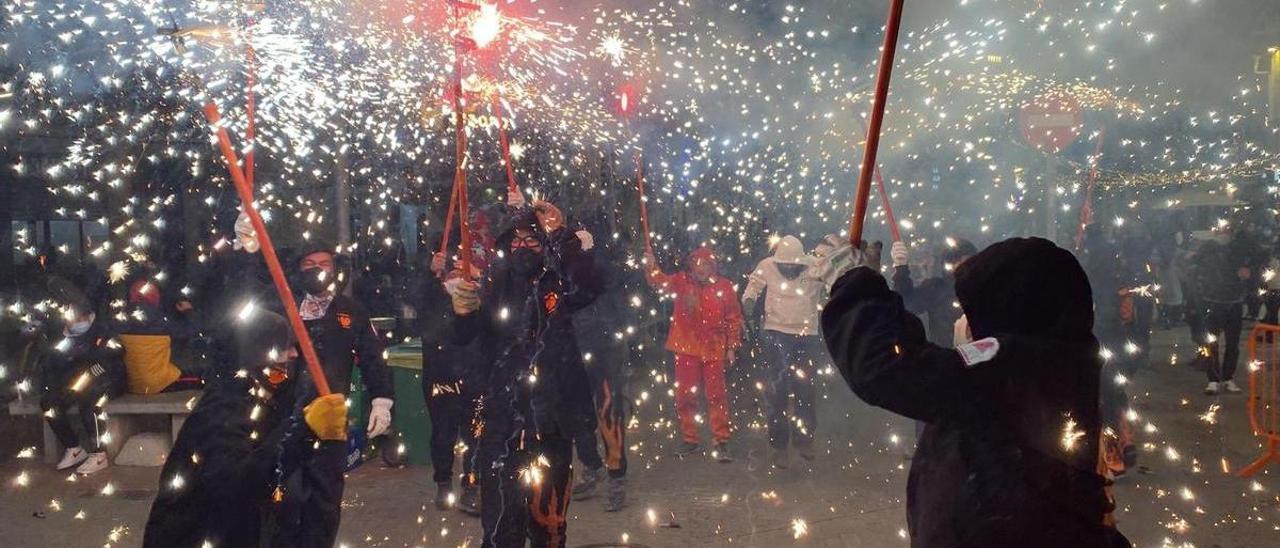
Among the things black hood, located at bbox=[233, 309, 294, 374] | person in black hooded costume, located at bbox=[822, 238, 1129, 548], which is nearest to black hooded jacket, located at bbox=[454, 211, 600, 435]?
black hood, located at bbox=[233, 309, 294, 374]

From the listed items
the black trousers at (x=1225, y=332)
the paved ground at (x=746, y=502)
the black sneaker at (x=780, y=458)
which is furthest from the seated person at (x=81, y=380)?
the black trousers at (x=1225, y=332)

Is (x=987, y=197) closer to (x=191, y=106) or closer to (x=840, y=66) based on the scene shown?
(x=840, y=66)

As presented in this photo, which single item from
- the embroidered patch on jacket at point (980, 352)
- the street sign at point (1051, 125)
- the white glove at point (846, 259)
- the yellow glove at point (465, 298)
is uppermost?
the white glove at point (846, 259)

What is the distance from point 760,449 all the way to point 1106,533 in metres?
5.31

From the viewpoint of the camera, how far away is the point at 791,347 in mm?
7023

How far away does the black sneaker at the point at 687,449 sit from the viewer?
7191 mm

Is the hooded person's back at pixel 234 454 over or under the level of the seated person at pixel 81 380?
over

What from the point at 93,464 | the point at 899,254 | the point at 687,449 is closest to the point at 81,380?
the point at 93,464

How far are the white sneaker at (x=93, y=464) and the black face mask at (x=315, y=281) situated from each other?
3441 millimetres

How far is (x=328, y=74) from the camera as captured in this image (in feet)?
21.6

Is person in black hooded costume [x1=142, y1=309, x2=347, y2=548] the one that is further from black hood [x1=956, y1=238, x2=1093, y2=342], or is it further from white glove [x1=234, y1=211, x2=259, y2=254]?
black hood [x1=956, y1=238, x2=1093, y2=342]

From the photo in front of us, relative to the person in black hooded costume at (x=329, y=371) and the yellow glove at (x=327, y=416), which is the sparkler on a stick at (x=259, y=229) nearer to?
the yellow glove at (x=327, y=416)

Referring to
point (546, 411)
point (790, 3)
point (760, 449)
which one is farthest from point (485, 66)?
point (790, 3)

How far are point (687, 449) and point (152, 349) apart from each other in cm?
441
